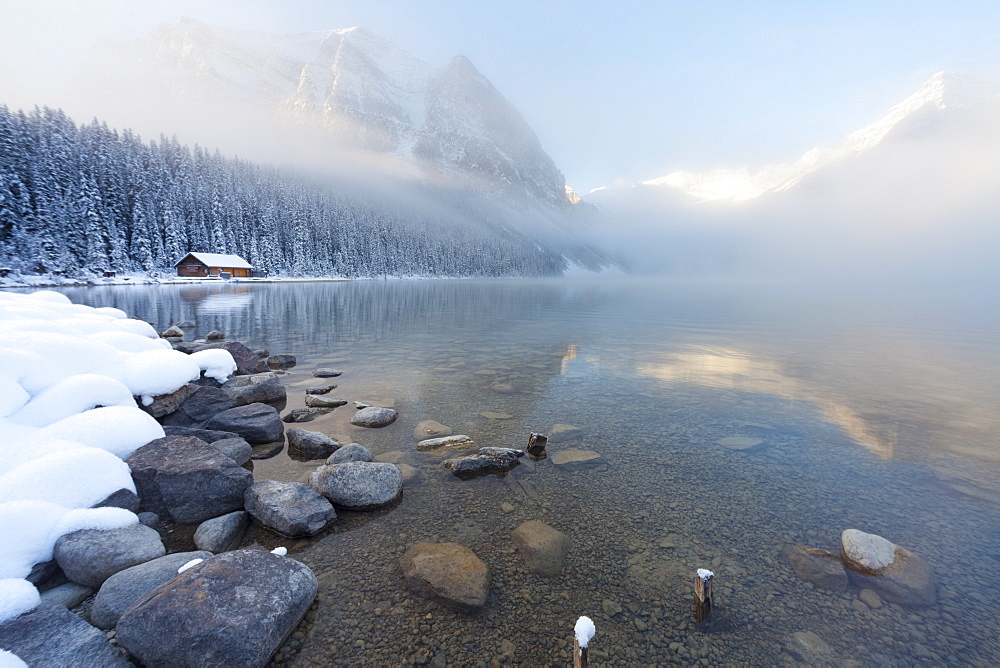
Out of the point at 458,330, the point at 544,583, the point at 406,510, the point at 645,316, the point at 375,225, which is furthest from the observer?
the point at 375,225

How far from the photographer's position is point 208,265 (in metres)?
82.4

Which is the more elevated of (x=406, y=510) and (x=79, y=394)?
(x=79, y=394)

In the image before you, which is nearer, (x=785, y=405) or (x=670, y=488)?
(x=670, y=488)

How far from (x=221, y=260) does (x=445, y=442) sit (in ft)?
321

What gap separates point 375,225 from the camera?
129250mm

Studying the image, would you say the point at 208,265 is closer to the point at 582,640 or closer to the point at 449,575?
the point at 449,575

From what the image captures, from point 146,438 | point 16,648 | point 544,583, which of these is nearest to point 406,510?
point 544,583

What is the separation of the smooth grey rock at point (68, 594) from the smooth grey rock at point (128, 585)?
14.0 inches

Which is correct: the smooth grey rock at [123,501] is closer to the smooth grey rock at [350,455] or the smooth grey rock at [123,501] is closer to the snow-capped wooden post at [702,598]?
the smooth grey rock at [350,455]

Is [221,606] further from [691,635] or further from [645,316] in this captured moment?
[645,316]

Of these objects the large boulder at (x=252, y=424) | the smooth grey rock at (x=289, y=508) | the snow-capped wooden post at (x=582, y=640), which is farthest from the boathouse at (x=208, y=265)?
the snow-capped wooden post at (x=582, y=640)

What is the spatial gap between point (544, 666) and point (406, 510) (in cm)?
347

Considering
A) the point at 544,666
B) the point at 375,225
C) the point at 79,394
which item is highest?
the point at 375,225

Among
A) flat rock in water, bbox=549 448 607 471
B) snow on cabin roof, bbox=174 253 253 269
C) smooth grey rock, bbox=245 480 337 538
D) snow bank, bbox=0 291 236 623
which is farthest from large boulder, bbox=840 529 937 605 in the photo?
snow on cabin roof, bbox=174 253 253 269
